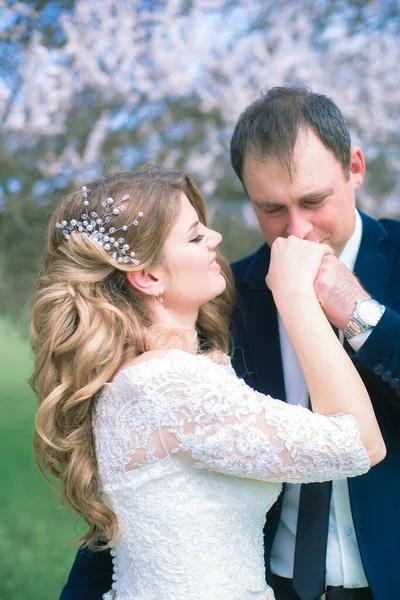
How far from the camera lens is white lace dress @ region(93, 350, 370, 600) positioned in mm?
1820

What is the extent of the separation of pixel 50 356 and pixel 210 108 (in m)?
2.51

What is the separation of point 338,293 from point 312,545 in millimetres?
744

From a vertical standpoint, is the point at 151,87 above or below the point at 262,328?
above

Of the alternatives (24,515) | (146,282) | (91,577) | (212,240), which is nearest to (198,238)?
(212,240)

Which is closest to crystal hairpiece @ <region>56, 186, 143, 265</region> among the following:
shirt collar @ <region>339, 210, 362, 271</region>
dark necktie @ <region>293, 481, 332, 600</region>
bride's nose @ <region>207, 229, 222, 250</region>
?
bride's nose @ <region>207, 229, 222, 250</region>

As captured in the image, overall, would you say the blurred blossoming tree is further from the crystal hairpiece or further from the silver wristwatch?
the silver wristwatch

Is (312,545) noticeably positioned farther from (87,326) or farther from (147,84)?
(147,84)

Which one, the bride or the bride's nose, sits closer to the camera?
the bride

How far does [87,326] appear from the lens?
2031 mm

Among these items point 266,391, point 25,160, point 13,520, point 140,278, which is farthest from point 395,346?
point 25,160

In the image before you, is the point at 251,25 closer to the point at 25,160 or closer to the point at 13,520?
the point at 25,160

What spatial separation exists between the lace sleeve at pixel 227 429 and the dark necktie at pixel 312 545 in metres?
0.39

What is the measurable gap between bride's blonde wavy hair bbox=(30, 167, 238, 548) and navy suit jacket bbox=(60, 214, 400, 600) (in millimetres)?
442

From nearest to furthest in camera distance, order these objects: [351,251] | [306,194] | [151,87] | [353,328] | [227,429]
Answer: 1. [227,429]
2. [353,328]
3. [306,194]
4. [351,251]
5. [151,87]
